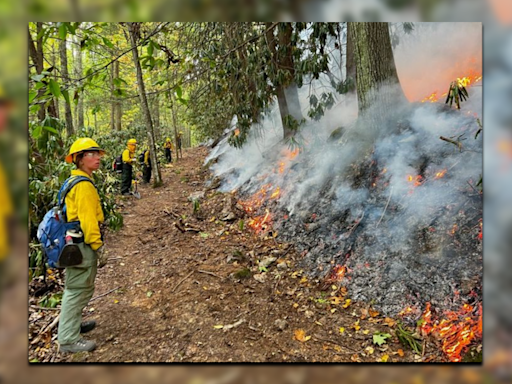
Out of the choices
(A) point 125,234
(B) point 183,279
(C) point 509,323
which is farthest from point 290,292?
(A) point 125,234

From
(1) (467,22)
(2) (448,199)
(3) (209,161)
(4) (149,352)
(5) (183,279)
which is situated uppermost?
(1) (467,22)

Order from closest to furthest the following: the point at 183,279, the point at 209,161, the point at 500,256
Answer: the point at 500,256 < the point at 183,279 < the point at 209,161

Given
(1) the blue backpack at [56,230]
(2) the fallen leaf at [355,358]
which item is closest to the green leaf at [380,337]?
(2) the fallen leaf at [355,358]

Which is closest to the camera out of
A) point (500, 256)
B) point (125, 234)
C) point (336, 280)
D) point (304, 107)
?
point (500, 256)

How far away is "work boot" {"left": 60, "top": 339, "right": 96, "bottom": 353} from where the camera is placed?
2.49 meters

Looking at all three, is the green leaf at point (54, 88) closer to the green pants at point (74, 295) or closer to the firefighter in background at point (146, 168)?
the green pants at point (74, 295)

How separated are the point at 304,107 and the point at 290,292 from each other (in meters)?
2.96

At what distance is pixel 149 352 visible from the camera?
251 centimetres

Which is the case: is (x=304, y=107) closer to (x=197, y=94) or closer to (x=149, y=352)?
(x=197, y=94)

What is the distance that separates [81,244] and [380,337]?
2.58 meters

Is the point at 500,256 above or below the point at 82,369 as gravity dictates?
above

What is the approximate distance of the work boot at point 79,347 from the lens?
2490mm

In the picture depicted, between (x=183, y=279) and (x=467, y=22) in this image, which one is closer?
(x=467, y=22)

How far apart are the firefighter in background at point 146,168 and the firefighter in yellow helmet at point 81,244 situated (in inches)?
122
